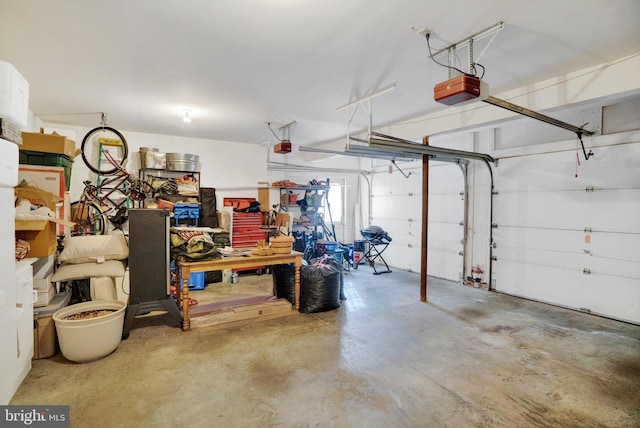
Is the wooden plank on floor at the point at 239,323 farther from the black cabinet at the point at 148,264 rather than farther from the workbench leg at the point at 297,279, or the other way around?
the black cabinet at the point at 148,264

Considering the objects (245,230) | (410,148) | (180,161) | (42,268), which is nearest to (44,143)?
(42,268)

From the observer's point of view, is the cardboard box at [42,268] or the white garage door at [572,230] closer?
the cardboard box at [42,268]

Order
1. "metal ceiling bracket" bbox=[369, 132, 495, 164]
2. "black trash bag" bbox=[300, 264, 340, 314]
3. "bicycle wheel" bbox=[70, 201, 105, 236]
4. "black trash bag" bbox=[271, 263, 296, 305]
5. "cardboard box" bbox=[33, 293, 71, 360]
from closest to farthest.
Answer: "cardboard box" bbox=[33, 293, 71, 360] → "metal ceiling bracket" bbox=[369, 132, 495, 164] → "black trash bag" bbox=[300, 264, 340, 314] → "black trash bag" bbox=[271, 263, 296, 305] → "bicycle wheel" bbox=[70, 201, 105, 236]

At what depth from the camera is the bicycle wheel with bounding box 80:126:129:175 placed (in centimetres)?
537

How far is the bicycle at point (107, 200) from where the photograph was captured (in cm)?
508

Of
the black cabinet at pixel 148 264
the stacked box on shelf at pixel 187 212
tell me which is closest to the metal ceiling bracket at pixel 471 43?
the black cabinet at pixel 148 264

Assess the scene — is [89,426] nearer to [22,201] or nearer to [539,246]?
[22,201]

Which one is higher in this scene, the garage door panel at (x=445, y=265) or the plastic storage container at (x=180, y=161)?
the plastic storage container at (x=180, y=161)

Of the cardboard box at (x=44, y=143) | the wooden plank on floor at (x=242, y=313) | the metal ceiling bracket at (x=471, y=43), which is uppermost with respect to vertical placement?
the metal ceiling bracket at (x=471, y=43)

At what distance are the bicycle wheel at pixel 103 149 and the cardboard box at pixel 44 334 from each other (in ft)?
10.2

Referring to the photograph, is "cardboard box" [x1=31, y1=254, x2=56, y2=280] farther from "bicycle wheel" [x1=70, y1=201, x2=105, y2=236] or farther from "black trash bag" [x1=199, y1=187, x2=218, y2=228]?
"black trash bag" [x1=199, y1=187, x2=218, y2=228]

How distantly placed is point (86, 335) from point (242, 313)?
1.56 m

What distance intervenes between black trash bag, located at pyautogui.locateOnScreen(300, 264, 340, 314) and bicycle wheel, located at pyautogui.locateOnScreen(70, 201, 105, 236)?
3.63 meters

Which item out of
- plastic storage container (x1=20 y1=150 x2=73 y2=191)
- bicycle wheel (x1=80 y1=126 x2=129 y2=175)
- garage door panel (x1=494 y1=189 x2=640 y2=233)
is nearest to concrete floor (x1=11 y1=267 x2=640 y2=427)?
garage door panel (x1=494 y1=189 x2=640 y2=233)
